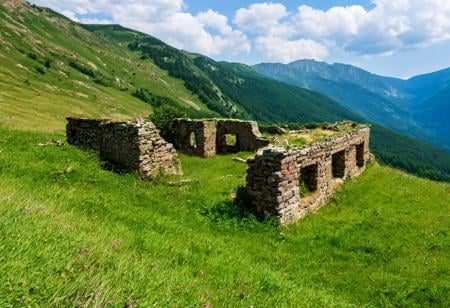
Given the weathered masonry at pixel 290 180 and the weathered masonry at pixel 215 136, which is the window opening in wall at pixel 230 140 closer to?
the weathered masonry at pixel 215 136

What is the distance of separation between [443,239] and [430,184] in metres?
11.7

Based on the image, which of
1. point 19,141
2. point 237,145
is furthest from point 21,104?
point 19,141

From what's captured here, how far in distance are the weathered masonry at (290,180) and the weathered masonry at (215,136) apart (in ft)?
50.8

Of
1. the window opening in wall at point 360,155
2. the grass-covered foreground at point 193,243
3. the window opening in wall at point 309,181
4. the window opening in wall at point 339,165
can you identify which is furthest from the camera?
the window opening in wall at point 360,155

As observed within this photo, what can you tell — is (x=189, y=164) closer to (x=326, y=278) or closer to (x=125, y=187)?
(x=125, y=187)

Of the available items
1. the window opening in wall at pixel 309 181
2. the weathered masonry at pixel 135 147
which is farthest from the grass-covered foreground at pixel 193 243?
the weathered masonry at pixel 135 147

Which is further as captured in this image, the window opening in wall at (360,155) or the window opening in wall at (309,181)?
the window opening in wall at (360,155)

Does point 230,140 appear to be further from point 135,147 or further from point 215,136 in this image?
point 135,147

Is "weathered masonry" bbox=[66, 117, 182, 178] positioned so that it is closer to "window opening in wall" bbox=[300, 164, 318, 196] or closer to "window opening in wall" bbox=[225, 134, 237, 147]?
"window opening in wall" bbox=[300, 164, 318, 196]

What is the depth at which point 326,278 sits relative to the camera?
38.7 feet

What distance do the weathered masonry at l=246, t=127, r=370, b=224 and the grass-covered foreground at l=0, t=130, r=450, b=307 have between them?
27.2 inches

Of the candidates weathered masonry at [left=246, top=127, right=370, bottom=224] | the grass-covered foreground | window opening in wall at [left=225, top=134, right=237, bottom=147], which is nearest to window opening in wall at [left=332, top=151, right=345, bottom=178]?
the grass-covered foreground

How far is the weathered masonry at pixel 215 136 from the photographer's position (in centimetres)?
3784

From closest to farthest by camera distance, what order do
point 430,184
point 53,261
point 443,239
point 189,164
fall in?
1. point 53,261
2. point 443,239
3. point 430,184
4. point 189,164
